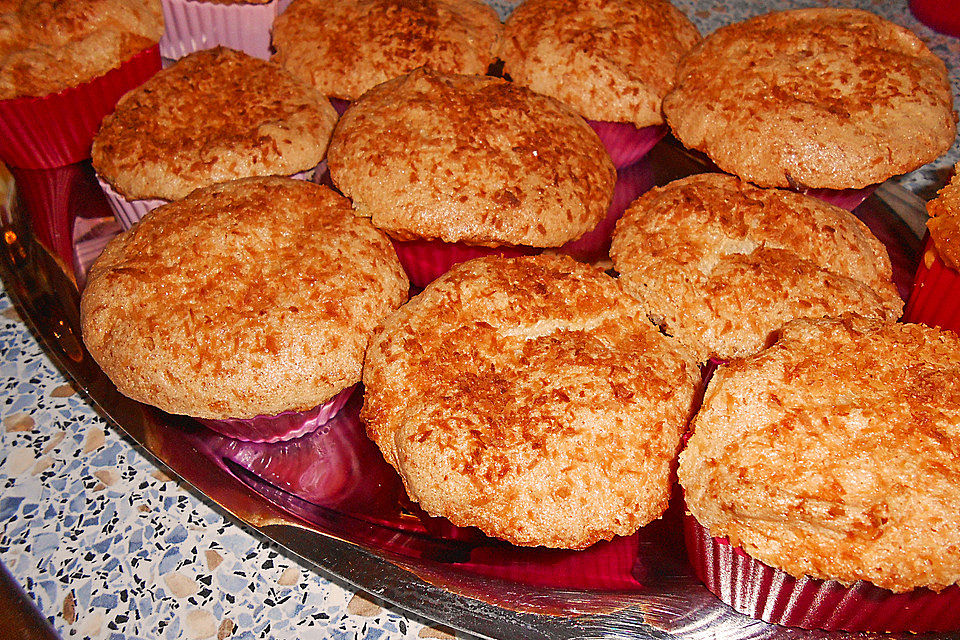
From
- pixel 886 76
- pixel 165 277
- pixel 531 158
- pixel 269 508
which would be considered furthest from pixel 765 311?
pixel 165 277

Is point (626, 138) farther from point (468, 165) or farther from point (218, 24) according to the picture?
point (218, 24)

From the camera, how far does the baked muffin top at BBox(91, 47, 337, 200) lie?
268 cm

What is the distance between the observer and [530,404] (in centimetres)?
199

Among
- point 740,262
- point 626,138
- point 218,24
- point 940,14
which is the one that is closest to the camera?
point 740,262

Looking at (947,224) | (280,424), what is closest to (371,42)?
(280,424)

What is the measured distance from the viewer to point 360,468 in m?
2.35

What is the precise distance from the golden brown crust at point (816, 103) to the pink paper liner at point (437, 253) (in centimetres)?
92

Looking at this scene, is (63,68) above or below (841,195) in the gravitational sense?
above

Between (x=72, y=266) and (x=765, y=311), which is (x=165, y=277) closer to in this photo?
(x=72, y=266)

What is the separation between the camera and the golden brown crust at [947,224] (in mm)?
2416

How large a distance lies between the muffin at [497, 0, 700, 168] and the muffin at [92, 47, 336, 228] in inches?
39.7

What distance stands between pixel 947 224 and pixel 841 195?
0.46 m

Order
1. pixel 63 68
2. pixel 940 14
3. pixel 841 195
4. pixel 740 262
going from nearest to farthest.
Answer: pixel 740 262, pixel 841 195, pixel 63 68, pixel 940 14

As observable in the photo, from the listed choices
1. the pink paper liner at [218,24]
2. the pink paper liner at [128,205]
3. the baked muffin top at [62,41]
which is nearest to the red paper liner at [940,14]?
the pink paper liner at [218,24]
